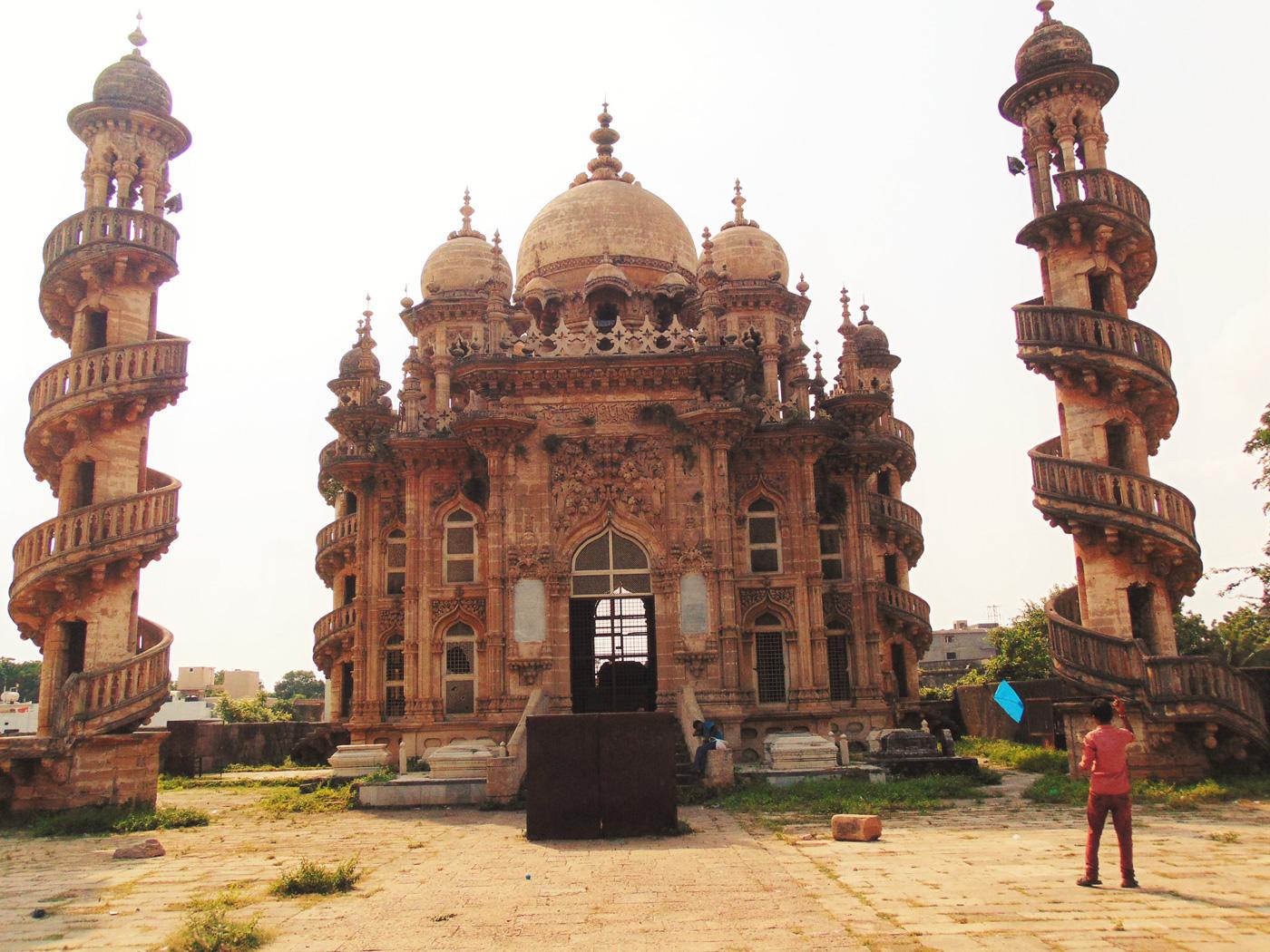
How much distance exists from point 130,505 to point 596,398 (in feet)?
34.9

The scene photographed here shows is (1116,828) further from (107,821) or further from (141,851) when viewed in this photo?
(107,821)

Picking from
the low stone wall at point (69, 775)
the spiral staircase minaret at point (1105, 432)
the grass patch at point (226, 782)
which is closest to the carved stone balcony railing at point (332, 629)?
the grass patch at point (226, 782)

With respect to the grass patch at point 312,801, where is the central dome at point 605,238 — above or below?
above

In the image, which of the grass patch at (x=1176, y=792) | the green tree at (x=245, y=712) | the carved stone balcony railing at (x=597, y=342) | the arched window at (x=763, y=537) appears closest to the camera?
the grass patch at (x=1176, y=792)

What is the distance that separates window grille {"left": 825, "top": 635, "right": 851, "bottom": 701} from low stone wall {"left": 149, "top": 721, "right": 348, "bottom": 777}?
15.6 metres

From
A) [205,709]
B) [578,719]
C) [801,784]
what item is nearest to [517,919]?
[578,719]

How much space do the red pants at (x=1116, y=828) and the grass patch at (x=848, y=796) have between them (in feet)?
21.2

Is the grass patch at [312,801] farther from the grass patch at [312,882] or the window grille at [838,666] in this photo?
the window grille at [838,666]

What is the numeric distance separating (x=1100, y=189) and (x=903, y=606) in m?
14.4

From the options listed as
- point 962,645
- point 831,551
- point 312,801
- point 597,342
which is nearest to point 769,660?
point 831,551

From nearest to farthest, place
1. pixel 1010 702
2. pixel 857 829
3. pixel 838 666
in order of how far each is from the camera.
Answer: pixel 857 829 → pixel 838 666 → pixel 1010 702

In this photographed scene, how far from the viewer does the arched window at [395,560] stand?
30.5 metres

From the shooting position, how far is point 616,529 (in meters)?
26.0

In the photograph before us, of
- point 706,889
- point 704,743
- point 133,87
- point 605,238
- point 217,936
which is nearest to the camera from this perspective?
point 217,936
